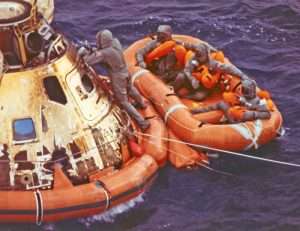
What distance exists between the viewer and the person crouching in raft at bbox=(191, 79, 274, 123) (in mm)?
15859

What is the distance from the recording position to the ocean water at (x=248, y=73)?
580 inches

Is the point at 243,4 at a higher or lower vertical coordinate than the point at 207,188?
higher

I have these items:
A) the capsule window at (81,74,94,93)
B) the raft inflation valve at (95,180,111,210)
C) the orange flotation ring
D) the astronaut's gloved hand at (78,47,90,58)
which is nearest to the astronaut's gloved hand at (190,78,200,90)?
the orange flotation ring

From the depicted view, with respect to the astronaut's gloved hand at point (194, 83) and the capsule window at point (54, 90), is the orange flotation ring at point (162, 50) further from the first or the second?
the capsule window at point (54, 90)

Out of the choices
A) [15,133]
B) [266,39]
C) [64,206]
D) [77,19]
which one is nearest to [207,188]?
[64,206]

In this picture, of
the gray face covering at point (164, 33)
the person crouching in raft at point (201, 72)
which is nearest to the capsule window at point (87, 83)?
the person crouching in raft at point (201, 72)

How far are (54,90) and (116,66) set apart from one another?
1515 millimetres

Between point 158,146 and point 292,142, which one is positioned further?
point 292,142

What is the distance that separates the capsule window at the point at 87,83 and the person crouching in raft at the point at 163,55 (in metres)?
2.90

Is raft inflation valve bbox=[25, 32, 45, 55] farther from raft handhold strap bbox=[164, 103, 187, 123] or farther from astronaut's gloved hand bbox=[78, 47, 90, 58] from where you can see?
raft handhold strap bbox=[164, 103, 187, 123]

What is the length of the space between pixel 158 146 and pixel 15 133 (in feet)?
10.1

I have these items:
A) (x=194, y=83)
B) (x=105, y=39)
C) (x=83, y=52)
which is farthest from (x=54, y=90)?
(x=194, y=83)

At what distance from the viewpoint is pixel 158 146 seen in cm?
1507

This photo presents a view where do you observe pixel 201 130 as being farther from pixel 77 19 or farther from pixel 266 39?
pixel 77 19
